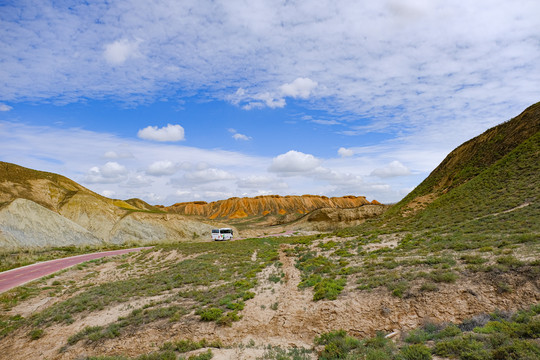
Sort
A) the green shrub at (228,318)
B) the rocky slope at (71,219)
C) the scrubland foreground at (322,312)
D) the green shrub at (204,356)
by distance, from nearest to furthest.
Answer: the scrubland foreground at (322,312) → the green shrub at (204,356) → the green shrub at (228,318) → the rocky slope at (71,219)

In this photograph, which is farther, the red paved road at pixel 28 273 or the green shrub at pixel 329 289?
the red paved road at pixel 28 273

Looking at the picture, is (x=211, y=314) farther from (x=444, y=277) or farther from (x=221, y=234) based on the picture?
(x=221, y=234)

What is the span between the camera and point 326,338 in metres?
9.63

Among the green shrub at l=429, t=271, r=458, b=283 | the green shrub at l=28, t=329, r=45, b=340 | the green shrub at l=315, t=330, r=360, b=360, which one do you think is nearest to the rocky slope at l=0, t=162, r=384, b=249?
the green shrub at l=28, t=329, r=45, b=340

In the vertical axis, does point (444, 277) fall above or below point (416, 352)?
above

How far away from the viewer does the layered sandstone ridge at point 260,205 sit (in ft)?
556

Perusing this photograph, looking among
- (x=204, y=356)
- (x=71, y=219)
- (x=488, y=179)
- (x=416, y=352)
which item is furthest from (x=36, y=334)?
(x=71, y=219)

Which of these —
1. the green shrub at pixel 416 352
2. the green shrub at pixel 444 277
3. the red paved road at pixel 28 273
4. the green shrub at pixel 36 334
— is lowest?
the red paved road at pixel 28 273

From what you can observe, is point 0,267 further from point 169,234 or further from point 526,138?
point 526,138

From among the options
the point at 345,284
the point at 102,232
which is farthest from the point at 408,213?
the point at 102,232

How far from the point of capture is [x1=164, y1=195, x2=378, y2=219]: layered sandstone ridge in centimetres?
16938

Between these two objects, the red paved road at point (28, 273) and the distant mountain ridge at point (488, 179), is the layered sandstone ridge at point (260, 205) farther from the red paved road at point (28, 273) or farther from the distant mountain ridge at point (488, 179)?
the red paved road at point (28, 273)

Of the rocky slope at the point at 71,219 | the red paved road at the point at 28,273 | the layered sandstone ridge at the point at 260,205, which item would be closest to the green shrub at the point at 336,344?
the red paved road at the point at 28,273

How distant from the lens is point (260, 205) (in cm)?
17625
